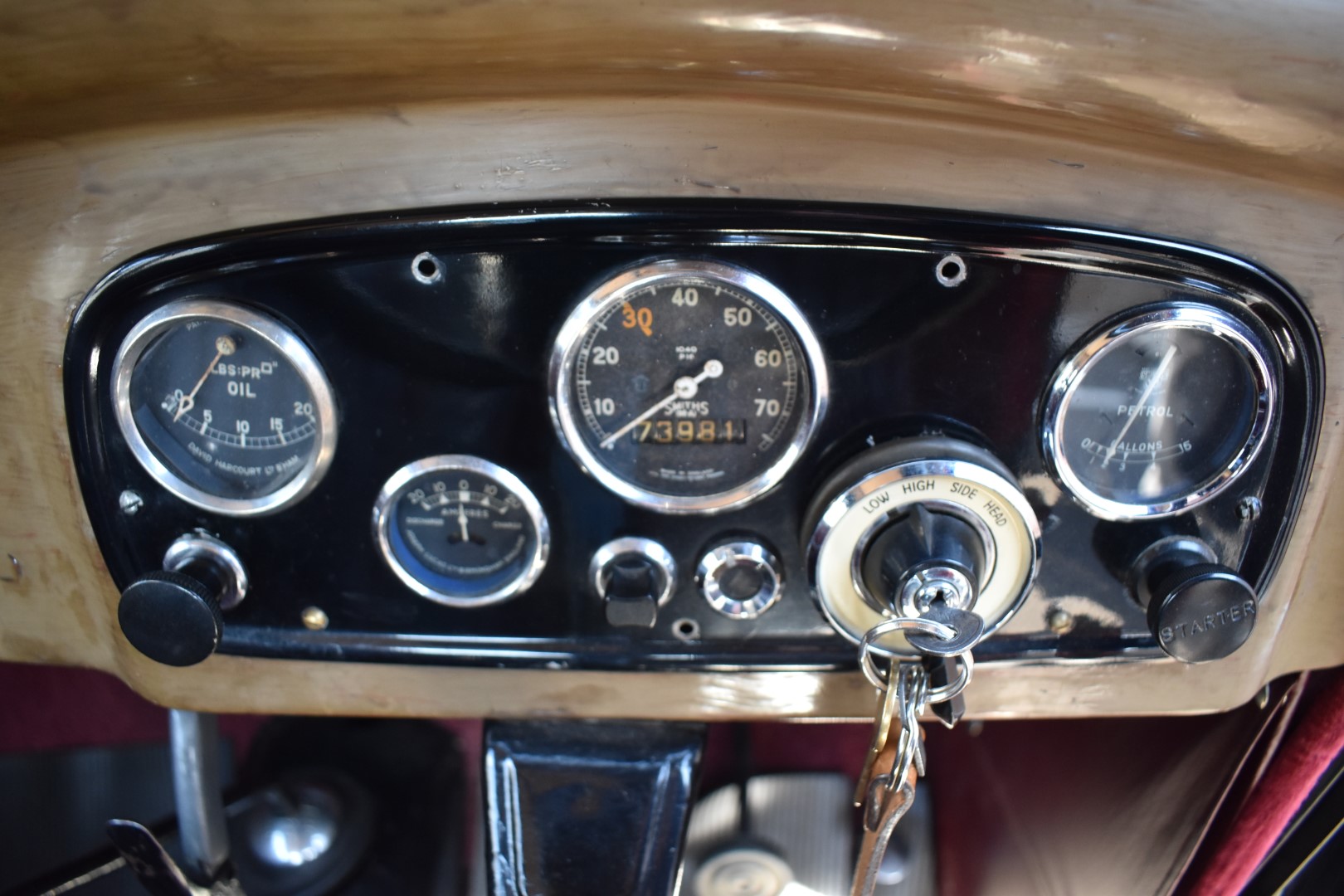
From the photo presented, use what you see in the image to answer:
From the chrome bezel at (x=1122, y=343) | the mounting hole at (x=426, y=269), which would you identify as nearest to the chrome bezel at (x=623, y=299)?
the mounting hole at (x=426, y=269)

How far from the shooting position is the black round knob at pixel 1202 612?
886 mm

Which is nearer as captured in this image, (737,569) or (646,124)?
(646,124)

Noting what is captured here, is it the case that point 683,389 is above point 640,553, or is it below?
above

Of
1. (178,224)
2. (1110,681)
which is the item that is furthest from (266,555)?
(1110,681)

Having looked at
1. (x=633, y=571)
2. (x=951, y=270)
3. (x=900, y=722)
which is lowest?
(x=900, y=722)

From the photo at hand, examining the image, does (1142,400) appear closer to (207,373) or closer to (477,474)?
(477,474)

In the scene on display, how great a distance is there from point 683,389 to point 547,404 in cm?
13

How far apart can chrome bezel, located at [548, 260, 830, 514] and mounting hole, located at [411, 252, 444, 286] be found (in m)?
0.13

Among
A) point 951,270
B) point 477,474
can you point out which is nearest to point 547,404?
point 477,474

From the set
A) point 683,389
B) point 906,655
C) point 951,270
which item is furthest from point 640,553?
point 951,270

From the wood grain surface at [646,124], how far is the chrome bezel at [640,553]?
35 cm

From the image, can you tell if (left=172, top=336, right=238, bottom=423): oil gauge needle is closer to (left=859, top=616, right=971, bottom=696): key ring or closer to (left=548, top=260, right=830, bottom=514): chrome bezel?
(left=548, top=260, right=830, bottom=514): chrome bezel

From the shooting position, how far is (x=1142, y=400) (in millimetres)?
933

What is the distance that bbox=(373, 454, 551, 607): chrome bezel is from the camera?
3.14 ft
